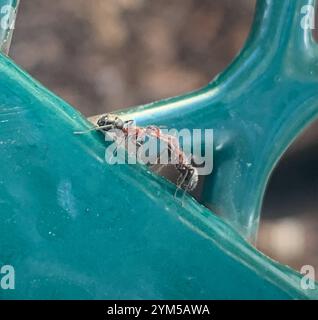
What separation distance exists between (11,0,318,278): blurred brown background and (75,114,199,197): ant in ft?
2.55

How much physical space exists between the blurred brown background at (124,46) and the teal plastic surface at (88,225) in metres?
0.83

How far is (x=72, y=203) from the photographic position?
0.53 meters

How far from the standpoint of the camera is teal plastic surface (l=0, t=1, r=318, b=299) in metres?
0.53

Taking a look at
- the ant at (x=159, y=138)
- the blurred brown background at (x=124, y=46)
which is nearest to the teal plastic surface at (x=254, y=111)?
the ant at (x=159, y=138)

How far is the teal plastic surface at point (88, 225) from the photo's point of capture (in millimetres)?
527

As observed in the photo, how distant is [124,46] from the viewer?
1410mm

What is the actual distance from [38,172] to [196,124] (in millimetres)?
174

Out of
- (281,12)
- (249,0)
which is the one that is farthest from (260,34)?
(249,0)

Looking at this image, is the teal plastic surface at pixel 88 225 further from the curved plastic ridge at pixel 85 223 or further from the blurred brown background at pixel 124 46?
the blurred brown background at pixel 124 46

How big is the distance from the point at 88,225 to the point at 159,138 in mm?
106

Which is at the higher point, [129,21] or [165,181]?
[129,21]

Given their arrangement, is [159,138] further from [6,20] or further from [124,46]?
[124,46]

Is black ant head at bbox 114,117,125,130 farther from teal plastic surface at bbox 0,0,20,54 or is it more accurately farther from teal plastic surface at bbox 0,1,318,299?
teal plastic surface at bbox 0,0,20,54

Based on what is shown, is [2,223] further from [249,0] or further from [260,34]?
[249,0]
